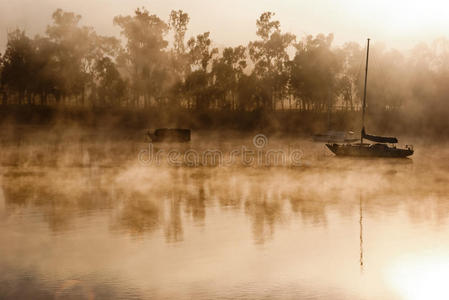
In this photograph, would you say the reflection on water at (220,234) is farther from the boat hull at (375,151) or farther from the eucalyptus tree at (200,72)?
the eucalyptus tree at (200,72)

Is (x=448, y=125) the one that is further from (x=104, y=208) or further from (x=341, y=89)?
(x=104, y=208)

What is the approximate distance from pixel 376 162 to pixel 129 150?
109ft

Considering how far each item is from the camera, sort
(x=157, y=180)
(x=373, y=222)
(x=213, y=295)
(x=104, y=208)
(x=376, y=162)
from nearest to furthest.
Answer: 1. (x=213, y=295)
2. (x=373, y=222)
3. (x=104, y=208)
4. (x=157, y=180)
5. (x=376, y=162)

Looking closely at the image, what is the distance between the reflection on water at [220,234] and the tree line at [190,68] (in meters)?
70.0

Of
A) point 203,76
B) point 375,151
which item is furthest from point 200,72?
point 375,151

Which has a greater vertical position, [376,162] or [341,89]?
[341,89]

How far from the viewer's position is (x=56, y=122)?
13300cm

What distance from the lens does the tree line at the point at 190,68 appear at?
13162cm

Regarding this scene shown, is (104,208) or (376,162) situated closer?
(104,208)

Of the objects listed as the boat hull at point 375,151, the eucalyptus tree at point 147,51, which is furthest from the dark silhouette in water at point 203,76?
the boat hull at point 375,151

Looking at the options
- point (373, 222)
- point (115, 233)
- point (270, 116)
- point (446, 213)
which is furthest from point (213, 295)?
point (270, 116)

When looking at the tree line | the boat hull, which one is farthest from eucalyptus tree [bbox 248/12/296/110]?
the boat hull

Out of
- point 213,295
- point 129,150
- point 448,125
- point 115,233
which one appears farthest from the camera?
point 448,125

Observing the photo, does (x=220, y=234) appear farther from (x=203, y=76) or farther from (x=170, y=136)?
(x=203, y=76)
